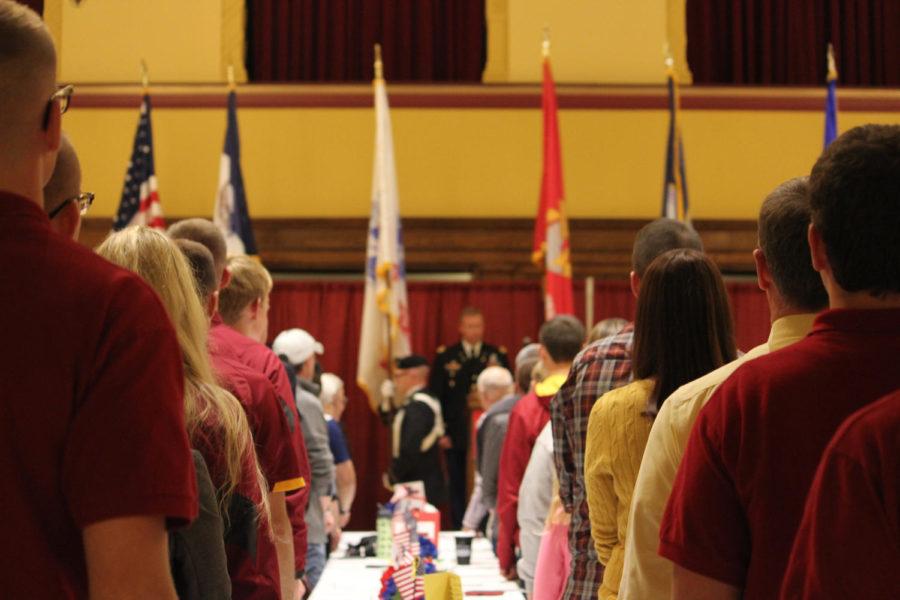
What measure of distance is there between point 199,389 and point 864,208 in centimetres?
124

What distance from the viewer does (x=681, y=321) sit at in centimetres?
240

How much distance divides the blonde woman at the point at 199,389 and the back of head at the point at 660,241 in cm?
109

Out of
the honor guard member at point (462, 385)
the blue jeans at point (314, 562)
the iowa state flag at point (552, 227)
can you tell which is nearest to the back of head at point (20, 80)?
the blue jeans at point (314, 562)

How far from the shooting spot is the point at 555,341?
4.56m

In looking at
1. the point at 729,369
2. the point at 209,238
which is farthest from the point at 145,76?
the point at 729,369

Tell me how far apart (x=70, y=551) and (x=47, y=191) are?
1.74ft

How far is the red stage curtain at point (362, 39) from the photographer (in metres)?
10.6

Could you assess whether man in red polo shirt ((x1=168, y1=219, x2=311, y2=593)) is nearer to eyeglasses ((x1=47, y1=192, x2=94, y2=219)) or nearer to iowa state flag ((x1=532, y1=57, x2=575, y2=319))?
eyeglasses ((x1=47, y1=192, x2=94, y2=219))

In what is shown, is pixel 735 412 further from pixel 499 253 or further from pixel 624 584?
pixel 499 253

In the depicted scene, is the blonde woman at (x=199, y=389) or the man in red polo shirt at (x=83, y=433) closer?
the man in red polo shirt at (x=83, y=433)

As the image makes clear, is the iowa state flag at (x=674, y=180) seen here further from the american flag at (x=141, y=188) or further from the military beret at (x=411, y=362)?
the american flag at (x=141, y=188)

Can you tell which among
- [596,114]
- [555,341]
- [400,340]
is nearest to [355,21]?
[596,114]

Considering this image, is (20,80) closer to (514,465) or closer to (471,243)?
(514,465)

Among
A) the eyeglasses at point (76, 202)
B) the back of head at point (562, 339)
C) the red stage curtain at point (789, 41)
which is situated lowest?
the back of head at point (562, 339)
